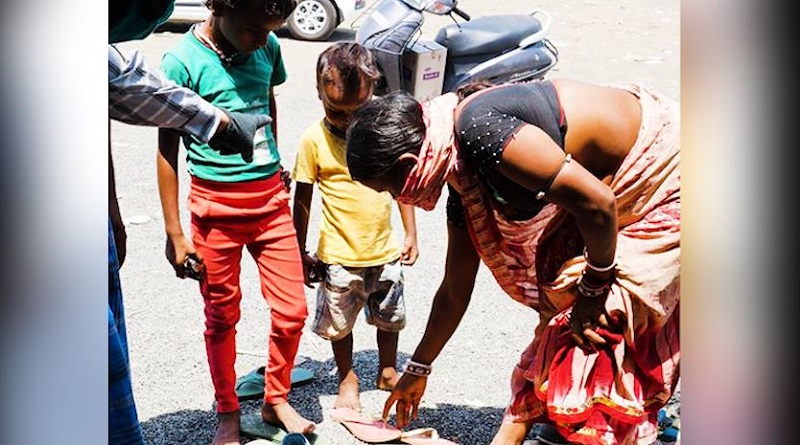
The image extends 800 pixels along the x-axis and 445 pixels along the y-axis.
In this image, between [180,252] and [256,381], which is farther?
[256,381]

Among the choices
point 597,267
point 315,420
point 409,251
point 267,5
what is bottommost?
point 315,420

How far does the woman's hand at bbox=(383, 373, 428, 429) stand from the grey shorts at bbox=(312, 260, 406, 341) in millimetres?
444

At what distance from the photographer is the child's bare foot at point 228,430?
3367mm

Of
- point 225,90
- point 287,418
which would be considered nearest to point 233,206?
point 225,90

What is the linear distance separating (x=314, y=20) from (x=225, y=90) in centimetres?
861

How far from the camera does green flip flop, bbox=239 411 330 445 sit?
345 cm

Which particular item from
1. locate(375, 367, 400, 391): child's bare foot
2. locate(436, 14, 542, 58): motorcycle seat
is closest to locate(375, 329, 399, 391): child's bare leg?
locate(375, 367, 400, 391): child's bare foot

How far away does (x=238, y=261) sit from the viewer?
3398mm

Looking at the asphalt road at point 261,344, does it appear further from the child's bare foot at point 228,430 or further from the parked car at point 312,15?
the parked car at point 312,15

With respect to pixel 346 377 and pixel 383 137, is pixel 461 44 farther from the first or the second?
pixel 383 137
